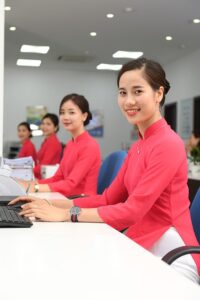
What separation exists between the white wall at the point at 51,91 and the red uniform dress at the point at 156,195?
10.1 meters

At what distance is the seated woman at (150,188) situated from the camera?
5.20 ft

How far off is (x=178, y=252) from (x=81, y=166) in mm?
1627

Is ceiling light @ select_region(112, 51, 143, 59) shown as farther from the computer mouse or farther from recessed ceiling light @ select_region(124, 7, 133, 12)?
the computer mouse

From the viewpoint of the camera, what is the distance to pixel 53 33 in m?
8.54

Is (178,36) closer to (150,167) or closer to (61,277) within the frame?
(150,167)

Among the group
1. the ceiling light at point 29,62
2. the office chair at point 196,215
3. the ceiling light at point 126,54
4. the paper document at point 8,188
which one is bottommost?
the office chair at point 196,215

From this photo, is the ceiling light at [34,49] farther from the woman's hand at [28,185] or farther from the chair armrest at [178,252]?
the chair armrest at [178,252]

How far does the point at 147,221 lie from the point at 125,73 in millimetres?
555

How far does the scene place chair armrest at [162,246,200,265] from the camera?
1431 mm

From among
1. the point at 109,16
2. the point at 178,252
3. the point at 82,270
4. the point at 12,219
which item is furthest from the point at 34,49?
the point at 82,270

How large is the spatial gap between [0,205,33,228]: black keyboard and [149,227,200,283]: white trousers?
45cm

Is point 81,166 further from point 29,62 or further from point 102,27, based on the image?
point 29,62

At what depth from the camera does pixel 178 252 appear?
1.45m

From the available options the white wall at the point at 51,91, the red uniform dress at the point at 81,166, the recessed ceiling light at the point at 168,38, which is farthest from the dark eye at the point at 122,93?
the white wall at the point at 51,91
